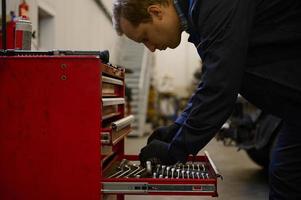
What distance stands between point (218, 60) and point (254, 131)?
214cm

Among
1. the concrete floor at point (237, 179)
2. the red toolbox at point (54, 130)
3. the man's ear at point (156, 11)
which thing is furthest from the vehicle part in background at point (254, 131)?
the man's ear at point (156, 11)

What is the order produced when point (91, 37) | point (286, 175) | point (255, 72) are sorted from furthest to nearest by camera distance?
point (91, 37) → point (286, 175) → point (255, 72)

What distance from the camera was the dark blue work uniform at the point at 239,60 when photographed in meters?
0.85

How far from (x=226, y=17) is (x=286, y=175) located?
0.72 meters

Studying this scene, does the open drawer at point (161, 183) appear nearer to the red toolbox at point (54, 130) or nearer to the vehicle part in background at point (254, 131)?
the red toolbox at point (54, 130)

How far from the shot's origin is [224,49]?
2.79 feet

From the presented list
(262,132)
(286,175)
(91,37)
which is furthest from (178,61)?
(286,175)

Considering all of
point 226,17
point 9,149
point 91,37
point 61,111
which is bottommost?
point 9,149

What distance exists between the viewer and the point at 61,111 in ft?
3.54

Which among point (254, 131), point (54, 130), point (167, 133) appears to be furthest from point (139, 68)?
point (54, 130)

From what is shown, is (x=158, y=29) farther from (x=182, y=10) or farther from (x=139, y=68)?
(x=139, y=68)

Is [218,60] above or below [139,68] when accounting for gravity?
below

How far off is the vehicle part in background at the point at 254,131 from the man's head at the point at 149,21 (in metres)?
1.59

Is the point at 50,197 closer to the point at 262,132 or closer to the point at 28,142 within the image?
the point at 28,142
